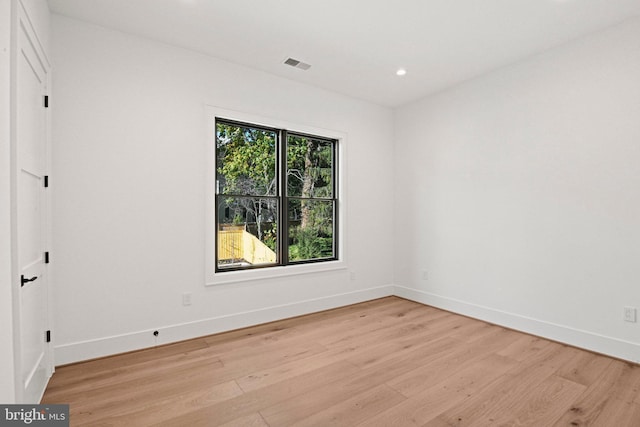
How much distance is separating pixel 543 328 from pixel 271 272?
2.93 meters

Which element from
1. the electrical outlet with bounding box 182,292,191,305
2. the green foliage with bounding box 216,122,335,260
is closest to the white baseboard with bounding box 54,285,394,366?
the electrical outlet with bounding box 182,292,191,305

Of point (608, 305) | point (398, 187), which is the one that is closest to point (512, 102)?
point (398, 187)

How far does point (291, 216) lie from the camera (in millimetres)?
4102

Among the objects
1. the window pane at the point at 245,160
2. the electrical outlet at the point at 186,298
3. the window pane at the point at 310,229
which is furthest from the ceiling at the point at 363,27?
the electrical outlet at the point at 186,298

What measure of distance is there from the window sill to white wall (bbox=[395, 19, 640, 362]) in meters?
1.33

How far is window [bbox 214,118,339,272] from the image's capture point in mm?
3564

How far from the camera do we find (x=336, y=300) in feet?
14.0

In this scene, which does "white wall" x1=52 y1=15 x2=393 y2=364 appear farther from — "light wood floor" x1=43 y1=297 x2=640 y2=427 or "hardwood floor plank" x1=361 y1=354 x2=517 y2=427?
"hardwood floor plank" x1=361 y1=354 x2=517 y2=427

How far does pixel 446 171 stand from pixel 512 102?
107 centimetres

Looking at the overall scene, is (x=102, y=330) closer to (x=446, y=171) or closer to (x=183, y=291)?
(x=183, y=291)

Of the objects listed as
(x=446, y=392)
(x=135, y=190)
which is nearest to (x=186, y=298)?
(x=135, y=190)

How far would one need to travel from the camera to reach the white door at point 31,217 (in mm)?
1778

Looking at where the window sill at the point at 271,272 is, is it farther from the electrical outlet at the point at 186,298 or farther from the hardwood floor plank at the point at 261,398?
the hardwood floor plank at the point at 261,398

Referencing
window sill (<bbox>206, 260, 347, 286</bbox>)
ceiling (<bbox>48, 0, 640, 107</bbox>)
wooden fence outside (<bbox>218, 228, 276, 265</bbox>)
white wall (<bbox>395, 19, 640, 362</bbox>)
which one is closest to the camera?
ceiling (<bbox>48, 0, 640, 107</bbox>)
